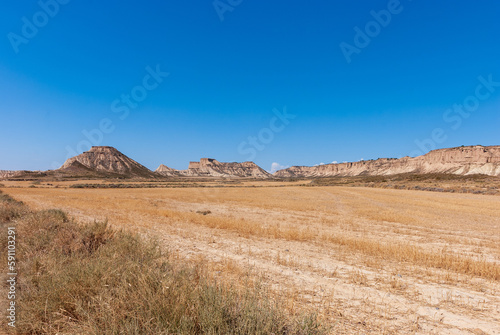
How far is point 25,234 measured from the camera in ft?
27.2

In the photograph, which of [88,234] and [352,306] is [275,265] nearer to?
[352,306]

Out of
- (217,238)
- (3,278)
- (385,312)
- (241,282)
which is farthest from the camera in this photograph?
(217,238)

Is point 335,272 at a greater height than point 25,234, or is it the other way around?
point 25,234

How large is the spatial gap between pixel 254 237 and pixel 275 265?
4665mm

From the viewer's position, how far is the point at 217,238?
12.2 metres

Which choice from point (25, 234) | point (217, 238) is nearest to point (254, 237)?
point (217, 238)

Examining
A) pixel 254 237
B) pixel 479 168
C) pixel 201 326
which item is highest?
pixel 479 168

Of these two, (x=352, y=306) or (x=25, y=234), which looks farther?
(x=25, y=234)

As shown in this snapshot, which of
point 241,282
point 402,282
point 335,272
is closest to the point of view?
point 241,282

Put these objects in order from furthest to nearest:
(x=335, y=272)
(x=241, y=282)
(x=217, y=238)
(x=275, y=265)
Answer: (x=217, y=238) < (x=275, y=265) < (x=335, y=272) < (x=241, y=282)

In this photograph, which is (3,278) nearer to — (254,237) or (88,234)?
(88,234)

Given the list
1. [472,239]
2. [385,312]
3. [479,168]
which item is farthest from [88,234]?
[479,168]

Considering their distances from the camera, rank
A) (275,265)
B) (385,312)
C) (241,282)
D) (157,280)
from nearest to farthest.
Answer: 1. (157,280)
2. (385,312)
3. (241,282)
4. (275,265)

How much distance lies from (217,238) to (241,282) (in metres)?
6.09
